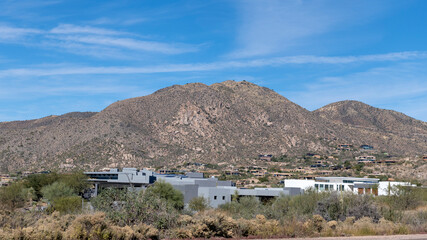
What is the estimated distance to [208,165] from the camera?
112 meters

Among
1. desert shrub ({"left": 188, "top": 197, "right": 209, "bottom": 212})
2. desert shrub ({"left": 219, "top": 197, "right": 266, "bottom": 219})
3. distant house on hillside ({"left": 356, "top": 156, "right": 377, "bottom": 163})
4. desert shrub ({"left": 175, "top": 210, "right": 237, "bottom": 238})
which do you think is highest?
distant house on hillside ({"left": 356, "top": 156, "right": 377, "bottom": 163})

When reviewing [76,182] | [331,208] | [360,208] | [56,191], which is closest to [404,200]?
[331,208]

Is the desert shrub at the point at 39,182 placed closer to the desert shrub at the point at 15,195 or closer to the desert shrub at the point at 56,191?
the desert shrub at the point at 15,195

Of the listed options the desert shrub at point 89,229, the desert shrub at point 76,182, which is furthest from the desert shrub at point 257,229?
the desert shrub at point 76,182

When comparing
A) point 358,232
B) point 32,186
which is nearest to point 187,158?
point 32,186

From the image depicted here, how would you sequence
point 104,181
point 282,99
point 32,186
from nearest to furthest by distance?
point 32,186, point 104,181, point 282,99

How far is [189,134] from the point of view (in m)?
127

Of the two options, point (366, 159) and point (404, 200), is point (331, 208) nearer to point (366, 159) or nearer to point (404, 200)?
point (404, 200)

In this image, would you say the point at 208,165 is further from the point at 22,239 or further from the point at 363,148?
the point at 22,239

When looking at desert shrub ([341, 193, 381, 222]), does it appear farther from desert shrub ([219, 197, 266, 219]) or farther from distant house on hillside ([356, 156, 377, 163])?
distant house on hillside ([356, 156, 377, 163])

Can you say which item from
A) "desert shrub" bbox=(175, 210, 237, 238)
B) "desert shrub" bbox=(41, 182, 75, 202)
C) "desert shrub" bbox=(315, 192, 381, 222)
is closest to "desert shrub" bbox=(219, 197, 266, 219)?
"desert shrub" bbox=(315, 192, 381, 222)

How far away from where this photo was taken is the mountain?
114 meters

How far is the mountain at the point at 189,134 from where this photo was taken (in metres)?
114

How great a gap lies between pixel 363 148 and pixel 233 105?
3975 cm
